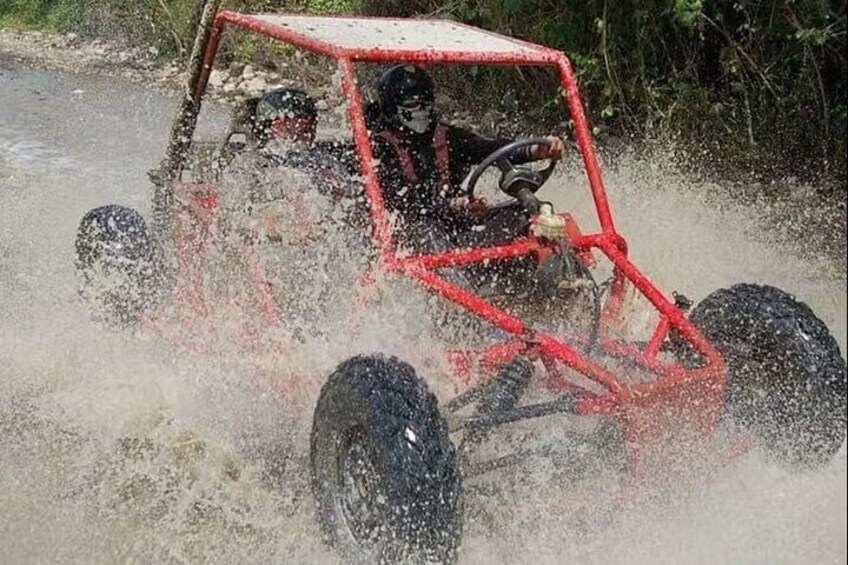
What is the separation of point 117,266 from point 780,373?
123 inches

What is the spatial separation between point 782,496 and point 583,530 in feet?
2.20

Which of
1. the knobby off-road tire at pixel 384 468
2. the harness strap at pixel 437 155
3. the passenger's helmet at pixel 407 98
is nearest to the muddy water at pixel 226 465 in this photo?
the knobby off-road tire at pixel 384 468

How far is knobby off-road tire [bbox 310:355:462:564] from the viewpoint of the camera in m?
2.80

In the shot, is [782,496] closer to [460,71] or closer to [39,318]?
[39,318]

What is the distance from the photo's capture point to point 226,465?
12.9 feet

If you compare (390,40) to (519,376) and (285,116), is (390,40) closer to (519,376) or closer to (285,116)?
(285,116)

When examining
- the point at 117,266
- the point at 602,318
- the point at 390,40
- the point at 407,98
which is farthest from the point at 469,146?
the point at 117,266

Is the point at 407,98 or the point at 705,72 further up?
the point at 407,98

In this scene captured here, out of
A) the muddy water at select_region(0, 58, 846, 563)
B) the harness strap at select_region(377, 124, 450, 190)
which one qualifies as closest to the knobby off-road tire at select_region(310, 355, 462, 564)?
the muddy water at select_region(0, 58, 846, 563)

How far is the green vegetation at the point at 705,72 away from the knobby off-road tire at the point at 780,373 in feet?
8.65

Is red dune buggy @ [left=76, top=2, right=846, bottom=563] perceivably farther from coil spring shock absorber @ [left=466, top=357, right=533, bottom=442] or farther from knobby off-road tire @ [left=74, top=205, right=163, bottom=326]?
knobby off-road tire @ [left=74, top=205, right=163, bottom=326]

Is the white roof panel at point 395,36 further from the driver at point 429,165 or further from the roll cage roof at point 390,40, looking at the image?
the driver at point 429,165

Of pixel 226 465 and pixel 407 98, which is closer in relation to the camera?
pixel 226 465

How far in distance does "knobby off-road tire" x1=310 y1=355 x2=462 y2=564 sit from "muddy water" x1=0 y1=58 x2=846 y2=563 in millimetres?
212
